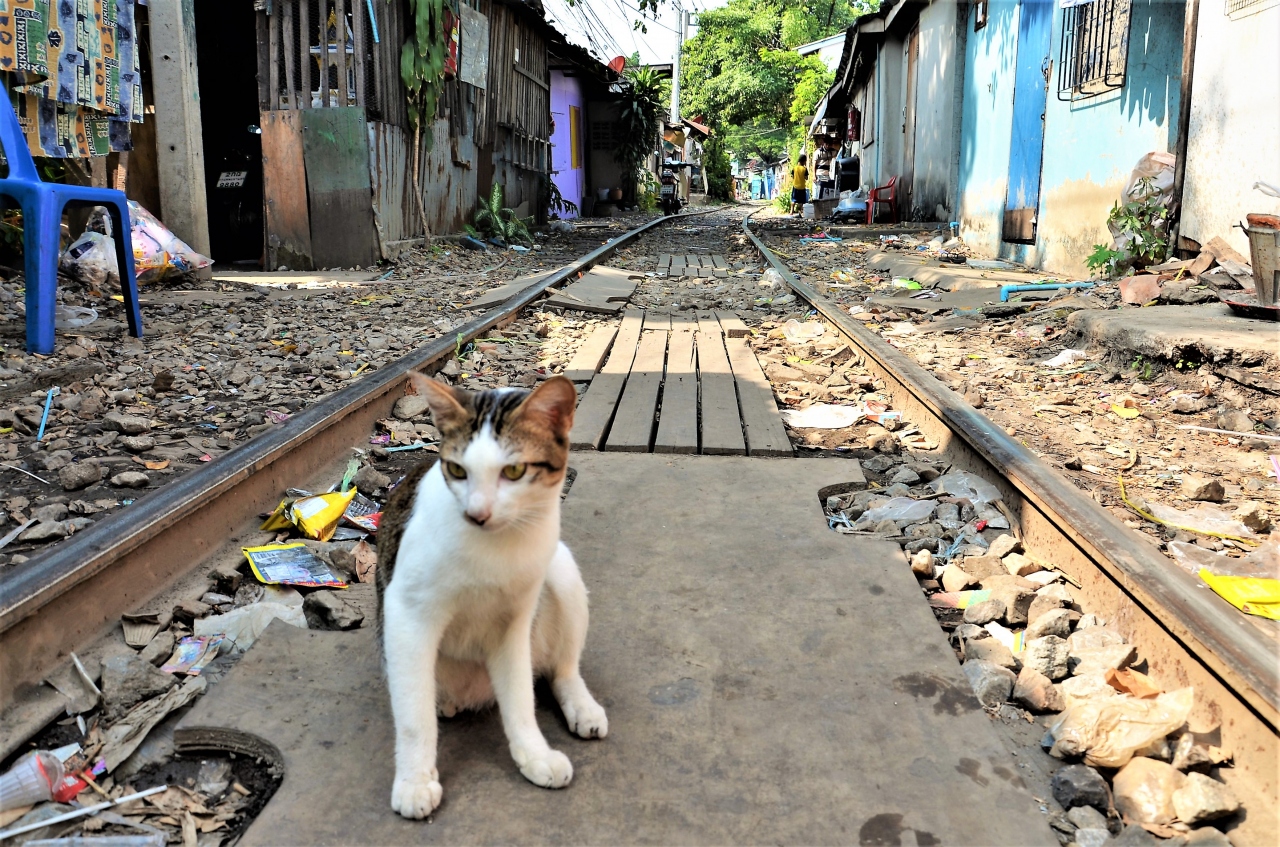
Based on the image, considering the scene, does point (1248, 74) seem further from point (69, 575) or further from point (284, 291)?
point (284, 291)

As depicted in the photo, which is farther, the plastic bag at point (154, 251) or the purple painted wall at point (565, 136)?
the purple painted wall at point (565, 136)

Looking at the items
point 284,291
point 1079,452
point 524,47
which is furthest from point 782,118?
point 1079,452

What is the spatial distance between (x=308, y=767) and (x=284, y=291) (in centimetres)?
665

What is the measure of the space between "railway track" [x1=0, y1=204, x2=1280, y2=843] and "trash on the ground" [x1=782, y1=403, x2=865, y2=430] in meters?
0.52

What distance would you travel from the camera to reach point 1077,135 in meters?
8.35

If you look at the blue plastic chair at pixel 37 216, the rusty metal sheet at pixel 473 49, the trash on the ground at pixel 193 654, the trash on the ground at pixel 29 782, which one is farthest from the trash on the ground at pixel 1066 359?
the rusty metal sheet at pixel 473 49

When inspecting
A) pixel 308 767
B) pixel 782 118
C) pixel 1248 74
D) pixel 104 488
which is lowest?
pixel 308 767

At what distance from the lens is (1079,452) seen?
11.2 ft

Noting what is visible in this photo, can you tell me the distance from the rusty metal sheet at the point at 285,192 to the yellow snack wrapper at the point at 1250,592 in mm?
9020

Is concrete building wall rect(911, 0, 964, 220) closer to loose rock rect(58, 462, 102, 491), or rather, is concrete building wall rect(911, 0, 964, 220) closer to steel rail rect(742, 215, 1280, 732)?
steel rail rect(742, 215, 1280, 732)

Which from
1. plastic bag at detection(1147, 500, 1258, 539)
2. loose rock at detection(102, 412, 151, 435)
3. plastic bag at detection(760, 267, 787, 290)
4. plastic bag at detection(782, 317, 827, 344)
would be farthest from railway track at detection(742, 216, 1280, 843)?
→ plastic bag at detection(760, 267, 787, 290)

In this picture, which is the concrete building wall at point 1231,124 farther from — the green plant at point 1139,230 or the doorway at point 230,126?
the doorway at point 230,126

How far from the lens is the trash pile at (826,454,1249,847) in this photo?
1.54 metres

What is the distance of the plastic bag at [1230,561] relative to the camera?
2.27 metres
